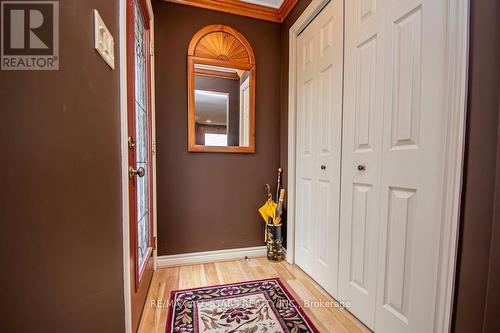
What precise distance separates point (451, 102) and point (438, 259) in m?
0.64

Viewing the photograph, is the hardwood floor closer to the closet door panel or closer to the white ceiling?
the closet door panel

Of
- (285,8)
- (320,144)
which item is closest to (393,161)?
(320,144)

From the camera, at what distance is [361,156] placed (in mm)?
1350

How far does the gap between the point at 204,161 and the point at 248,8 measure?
5.05 feet

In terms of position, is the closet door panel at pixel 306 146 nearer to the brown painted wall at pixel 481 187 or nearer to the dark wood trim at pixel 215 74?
the dark wood trim at pixel 215 74

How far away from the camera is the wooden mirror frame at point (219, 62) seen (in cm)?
209

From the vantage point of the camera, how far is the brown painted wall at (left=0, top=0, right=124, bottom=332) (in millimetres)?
473

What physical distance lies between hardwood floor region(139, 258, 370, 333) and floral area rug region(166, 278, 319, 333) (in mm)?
68

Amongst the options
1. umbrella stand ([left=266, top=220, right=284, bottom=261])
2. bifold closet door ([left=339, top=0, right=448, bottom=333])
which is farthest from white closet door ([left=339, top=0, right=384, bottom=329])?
umbrella stand ([left=266, top=220, right=284, bottom=261])

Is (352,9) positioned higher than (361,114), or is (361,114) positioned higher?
(352,9)

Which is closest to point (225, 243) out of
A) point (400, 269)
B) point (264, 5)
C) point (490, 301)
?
point (400, 269)

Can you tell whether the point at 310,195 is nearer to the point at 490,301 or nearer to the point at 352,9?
the point at 490,301

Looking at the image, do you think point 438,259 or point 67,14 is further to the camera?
point 438,259

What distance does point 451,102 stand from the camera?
88cm
